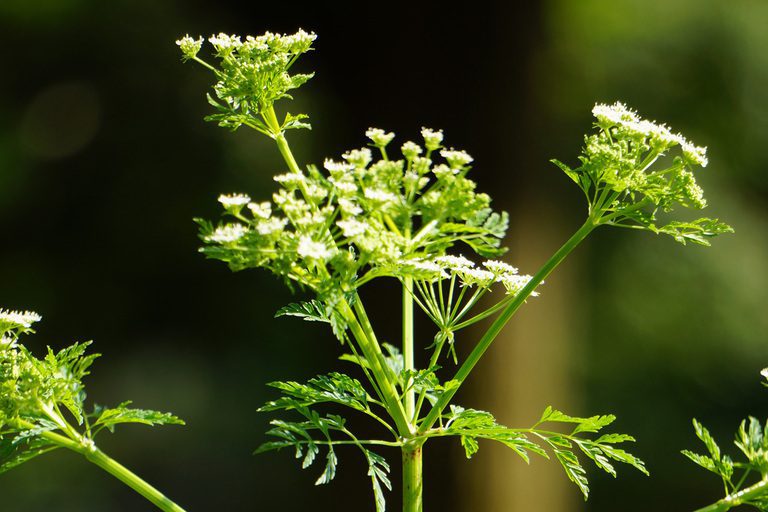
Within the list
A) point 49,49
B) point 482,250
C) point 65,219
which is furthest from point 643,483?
point 482,250

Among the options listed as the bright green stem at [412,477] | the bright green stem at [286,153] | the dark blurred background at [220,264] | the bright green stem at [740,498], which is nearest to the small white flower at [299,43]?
the bright green stem at [286,153]

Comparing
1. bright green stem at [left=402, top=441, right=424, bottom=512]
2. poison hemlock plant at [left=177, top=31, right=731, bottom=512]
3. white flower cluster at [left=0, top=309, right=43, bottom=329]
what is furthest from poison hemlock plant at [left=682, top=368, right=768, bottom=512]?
white flower cluster at [left=0, top=309, right=43, bottom=329]

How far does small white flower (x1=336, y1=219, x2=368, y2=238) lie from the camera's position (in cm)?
135

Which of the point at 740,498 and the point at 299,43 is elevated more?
the point at 299,43

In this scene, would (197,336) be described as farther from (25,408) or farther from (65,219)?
(25,408)

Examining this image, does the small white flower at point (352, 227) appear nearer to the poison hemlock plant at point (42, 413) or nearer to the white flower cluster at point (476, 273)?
the white flower cluster at point (476, 273)

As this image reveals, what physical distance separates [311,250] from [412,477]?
0.55 m

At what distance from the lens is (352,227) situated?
137 cm

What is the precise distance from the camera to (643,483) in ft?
30.0

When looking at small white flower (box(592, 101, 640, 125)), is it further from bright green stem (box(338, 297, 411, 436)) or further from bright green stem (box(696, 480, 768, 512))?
bright green stem (box(696, 480, 768, 512))

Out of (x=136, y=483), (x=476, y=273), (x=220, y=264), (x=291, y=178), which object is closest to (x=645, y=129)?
(x=476, y=273)

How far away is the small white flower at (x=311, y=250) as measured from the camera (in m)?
1.34

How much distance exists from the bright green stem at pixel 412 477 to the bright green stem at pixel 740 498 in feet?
1.62

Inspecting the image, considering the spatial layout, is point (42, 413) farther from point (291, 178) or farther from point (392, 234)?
point (392, 234)
